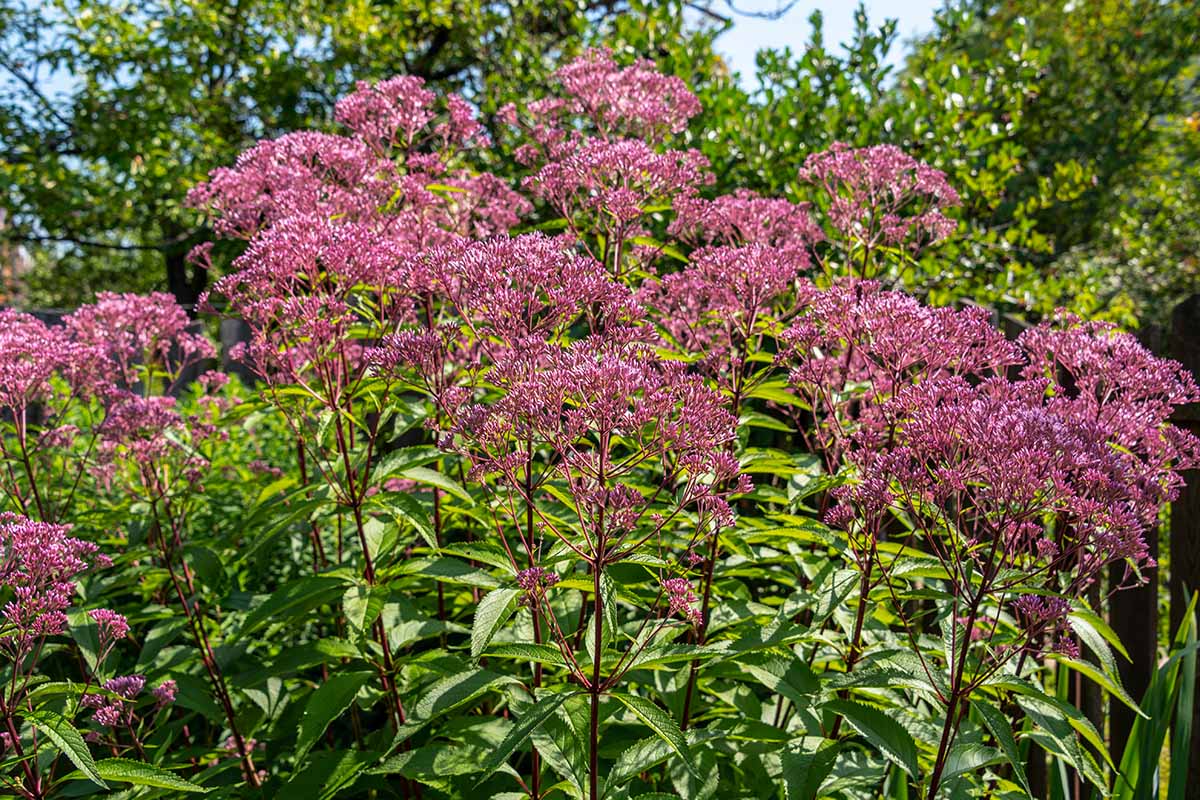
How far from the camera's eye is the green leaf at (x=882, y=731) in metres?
2.36

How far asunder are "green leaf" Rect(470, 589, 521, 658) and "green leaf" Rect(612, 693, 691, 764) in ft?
1.09

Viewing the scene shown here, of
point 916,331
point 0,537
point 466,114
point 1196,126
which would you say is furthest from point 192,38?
point 1196,126

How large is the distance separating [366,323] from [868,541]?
2.11 m

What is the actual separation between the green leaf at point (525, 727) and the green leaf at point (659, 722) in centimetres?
15

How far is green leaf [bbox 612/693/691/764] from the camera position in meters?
2.17

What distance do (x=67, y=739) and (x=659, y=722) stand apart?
146 cm

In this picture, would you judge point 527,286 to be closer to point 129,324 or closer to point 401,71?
point 129,324

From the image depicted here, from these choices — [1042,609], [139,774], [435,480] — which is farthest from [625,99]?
[139,774]

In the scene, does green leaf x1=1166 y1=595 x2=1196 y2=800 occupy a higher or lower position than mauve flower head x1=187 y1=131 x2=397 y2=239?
lower

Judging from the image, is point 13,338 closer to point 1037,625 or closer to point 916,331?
point 916,331

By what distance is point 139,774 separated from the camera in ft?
8.17

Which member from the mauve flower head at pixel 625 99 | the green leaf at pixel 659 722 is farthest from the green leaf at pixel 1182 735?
the mauve flower head at pixel 625 99

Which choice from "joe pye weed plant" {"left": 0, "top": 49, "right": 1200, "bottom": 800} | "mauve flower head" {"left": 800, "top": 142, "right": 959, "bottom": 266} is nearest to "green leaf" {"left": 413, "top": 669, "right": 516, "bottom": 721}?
"joe pye weed plant" {"left": 0, "top": 49, "right": 1200, "bottom": 800}

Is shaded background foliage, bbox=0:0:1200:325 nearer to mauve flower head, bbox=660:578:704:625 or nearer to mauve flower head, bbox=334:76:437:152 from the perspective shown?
mauve flower head, bbox=334:76:437:152
